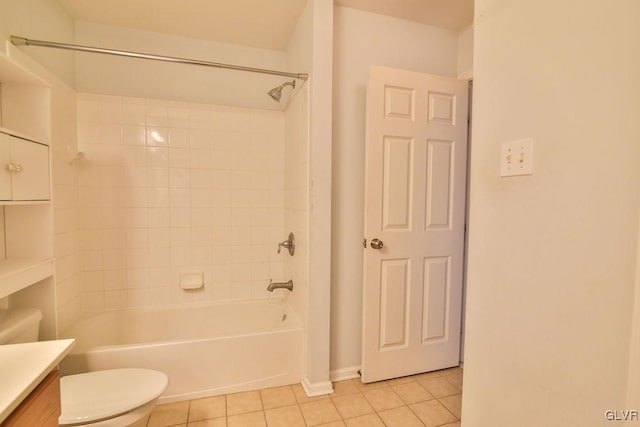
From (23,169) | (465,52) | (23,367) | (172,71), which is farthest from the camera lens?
(172,71)

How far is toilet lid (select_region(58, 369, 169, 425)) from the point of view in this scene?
112 centimetres

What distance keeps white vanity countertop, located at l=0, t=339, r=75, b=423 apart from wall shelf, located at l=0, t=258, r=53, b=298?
42 centimetres

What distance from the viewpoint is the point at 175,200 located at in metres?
2.23

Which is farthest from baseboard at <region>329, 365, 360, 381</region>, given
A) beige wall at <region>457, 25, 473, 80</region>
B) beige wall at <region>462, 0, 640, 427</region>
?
beige wall at <region>457, 25, 473, 80</region>

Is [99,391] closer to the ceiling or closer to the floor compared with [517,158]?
closer to the floor

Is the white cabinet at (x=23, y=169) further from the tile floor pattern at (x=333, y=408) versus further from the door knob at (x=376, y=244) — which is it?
the door knob at (x=376, y=244)

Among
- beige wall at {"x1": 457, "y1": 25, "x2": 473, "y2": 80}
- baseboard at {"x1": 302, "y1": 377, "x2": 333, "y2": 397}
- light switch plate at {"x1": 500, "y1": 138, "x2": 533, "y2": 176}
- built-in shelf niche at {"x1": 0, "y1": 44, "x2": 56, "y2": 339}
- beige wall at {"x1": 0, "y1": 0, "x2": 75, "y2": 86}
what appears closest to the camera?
light switch plate at {"x1": 500, "y1": 138, "x2": 533, "y2": 176}

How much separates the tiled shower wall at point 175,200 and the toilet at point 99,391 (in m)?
0.76

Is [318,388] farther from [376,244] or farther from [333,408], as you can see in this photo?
[376,244]

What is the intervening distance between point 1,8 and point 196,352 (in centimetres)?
199

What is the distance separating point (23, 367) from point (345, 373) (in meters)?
1.66

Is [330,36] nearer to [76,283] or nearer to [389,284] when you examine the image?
[389,284]

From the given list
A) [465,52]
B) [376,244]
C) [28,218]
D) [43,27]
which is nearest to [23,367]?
[28,218]

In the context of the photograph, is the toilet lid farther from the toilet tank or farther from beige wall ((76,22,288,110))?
beige wall ((76,22,288,110))
